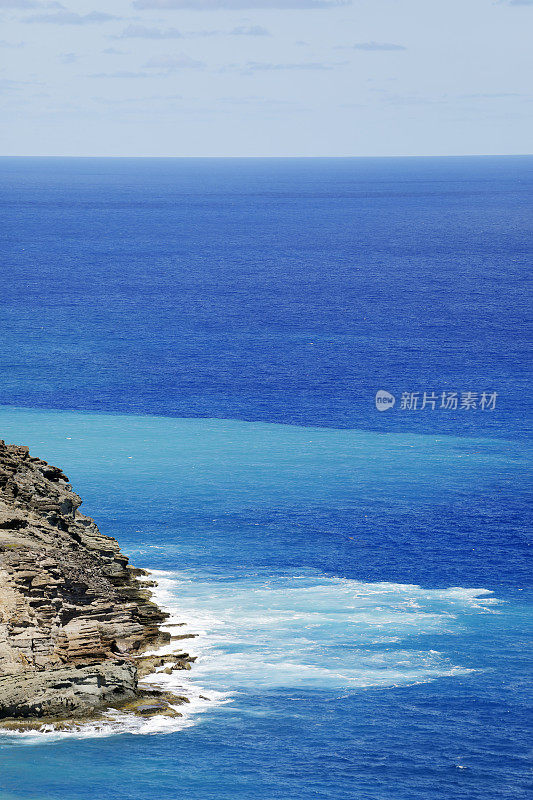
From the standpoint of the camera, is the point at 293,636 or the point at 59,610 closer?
the point at 59,610

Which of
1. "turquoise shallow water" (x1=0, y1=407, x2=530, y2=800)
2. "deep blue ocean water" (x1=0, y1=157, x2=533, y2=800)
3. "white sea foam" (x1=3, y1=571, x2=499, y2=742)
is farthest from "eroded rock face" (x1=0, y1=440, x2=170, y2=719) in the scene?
"deep blue ocean water" (x1=0, y1=157, x2=533, y2=800)

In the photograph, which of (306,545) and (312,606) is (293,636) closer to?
(312,606)

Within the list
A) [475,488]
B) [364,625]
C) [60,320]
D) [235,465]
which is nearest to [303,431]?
[235,465]

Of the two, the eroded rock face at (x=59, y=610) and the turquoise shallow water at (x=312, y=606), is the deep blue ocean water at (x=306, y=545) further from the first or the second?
the eroded rock face at (x=59, y=610)

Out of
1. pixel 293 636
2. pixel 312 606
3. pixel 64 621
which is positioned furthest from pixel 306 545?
pixel 64 621

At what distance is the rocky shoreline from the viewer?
182 ft

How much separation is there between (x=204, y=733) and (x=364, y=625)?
18.5 metres

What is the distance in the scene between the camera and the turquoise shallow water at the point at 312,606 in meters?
53.8

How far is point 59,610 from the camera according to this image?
60.7 m

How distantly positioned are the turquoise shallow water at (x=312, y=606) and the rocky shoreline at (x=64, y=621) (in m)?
1.70

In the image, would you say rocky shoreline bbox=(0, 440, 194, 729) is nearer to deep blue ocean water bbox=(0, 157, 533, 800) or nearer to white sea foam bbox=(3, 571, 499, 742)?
white sea foam bbox=(3, 571, 499, 742)

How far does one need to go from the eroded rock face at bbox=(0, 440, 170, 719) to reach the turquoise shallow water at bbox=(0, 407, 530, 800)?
2193 mm

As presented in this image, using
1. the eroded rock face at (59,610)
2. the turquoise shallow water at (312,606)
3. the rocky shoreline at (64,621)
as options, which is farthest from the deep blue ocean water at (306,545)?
the eroded rock face at (59,610)

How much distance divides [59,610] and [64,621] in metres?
0.64
